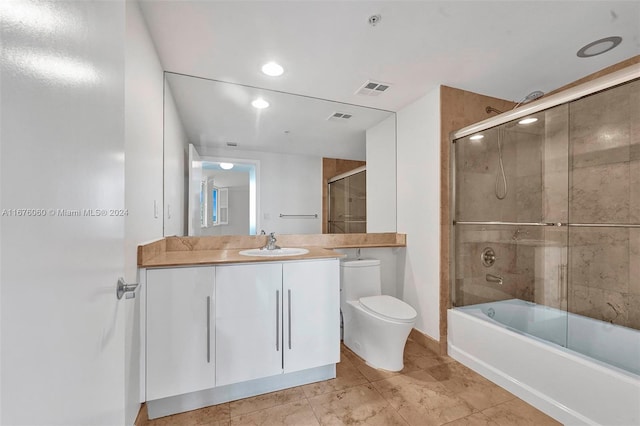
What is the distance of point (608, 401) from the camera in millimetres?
1271

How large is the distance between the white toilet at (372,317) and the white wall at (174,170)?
4.44ft

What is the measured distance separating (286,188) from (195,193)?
0.74 meters

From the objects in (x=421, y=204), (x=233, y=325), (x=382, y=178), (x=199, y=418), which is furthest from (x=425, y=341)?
(x=199, y=418)

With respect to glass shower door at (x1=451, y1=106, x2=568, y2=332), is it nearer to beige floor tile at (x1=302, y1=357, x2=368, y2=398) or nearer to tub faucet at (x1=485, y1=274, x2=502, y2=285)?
tub faucet at (x1=485, y1=274, x2=502, y2=285)

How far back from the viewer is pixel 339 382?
1.77 m

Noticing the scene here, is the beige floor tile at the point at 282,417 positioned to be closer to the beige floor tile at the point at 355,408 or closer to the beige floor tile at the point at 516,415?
the beige floor tile at the point at 355,408

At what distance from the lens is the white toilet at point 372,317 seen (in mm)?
1835

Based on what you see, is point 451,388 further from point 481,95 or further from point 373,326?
point 481,95

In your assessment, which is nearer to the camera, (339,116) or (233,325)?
(233,325)

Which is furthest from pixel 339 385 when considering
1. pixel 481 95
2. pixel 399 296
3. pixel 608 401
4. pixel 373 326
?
pixel 481 95

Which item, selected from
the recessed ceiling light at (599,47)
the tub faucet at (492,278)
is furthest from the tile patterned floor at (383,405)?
the recessed ceiling light at (599,47)

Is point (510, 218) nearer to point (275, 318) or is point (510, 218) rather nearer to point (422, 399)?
point (422, 399)

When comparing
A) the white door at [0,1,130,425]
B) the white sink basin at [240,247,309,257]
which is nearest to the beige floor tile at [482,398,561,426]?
the white sink basin at [240,247,309,257]

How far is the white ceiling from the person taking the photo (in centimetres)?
138
